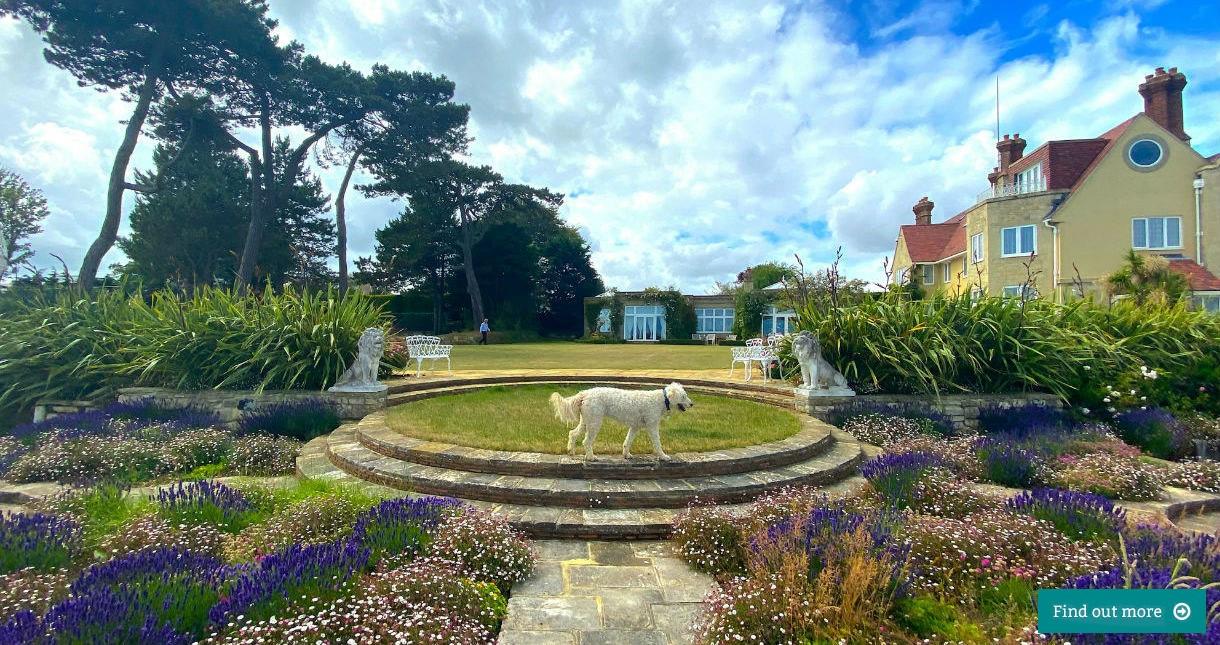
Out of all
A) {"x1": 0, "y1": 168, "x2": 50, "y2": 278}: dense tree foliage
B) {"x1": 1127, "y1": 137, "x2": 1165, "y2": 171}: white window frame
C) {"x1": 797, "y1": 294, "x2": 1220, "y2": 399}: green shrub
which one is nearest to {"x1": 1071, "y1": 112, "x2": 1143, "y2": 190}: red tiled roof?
{"x1": 1127, "y1": 137, "x2": 1165, "y2": 171}: white window frame

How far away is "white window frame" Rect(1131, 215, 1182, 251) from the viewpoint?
738 inches

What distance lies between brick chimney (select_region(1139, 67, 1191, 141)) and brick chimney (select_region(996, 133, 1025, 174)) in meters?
4.75

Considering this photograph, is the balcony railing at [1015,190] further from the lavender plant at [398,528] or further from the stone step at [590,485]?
the lavender plant at [398,528]

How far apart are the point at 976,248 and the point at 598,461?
23.9 metres

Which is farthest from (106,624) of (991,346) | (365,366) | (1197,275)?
(1197,275)

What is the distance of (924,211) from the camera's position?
1240 inches

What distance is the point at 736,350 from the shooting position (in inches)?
416

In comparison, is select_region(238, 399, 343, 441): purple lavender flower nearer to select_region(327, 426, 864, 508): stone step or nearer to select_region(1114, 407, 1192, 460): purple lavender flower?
select_region(327, 426, 864, 508): stone step

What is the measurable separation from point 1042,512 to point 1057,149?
82.4 ft

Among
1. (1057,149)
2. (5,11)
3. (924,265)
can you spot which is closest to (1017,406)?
(1057,149)

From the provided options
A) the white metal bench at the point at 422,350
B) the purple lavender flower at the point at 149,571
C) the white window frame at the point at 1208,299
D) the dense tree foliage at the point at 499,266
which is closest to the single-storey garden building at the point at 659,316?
the dense tree foliage at the point at 499,266

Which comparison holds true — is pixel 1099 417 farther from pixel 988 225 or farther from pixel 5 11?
pixel 5 11

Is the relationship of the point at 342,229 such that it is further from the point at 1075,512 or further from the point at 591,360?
the point at 1075,512

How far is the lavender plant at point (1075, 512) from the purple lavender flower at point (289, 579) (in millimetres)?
4206
